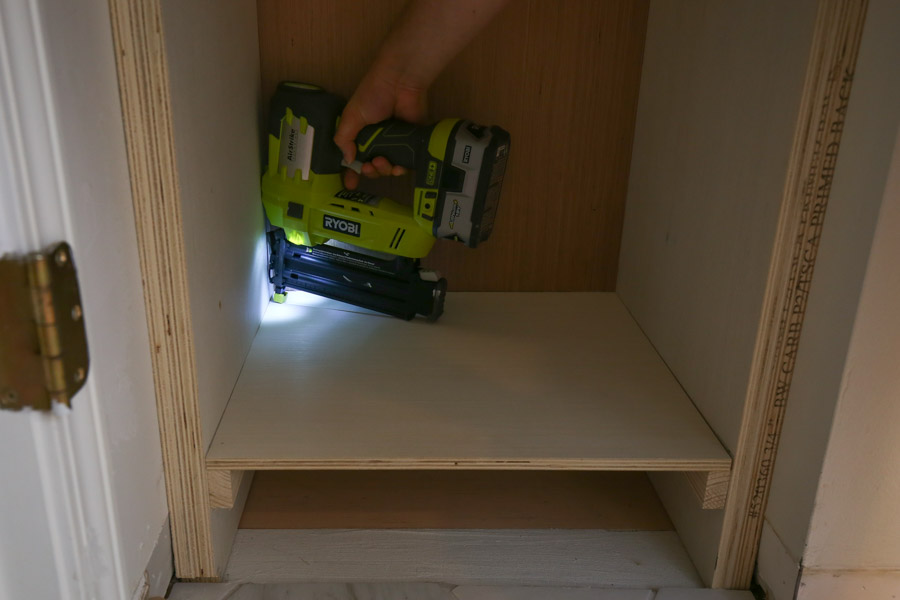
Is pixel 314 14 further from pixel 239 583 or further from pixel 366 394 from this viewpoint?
pixel 239 583

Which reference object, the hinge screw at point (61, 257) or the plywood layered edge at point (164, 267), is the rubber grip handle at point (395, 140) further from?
the hinge screw at point (61, 257)

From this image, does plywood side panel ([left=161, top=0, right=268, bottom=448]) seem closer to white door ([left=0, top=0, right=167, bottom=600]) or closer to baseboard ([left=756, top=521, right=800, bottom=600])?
white door ([left=0, top=0, right=167, bottom=600])

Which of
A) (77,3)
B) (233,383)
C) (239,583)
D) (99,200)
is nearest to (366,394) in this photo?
(233,383)

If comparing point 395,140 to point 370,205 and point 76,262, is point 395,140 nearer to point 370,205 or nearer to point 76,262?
point 370,205

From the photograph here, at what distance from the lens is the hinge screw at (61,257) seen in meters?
0.44

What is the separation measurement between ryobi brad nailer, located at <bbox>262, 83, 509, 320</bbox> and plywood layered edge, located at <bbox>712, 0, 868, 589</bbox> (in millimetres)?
520

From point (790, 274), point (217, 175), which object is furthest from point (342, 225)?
point (790, 274)

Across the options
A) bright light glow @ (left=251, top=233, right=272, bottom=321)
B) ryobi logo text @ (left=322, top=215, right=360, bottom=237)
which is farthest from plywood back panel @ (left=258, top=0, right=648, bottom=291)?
bright light glow @ (left=251, top=233, right=272, bottom=321)

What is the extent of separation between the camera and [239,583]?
3.45 ft

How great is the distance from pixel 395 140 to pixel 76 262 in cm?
88

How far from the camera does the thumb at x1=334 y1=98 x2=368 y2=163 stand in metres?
1.29

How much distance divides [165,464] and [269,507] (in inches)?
12.7

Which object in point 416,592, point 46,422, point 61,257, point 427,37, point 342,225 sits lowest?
point 416,592

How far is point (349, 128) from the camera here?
1.30 m
